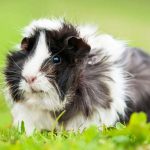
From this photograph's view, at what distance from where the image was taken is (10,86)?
5.43 metres

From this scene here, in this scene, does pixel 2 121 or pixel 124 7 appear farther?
pixel 124 7

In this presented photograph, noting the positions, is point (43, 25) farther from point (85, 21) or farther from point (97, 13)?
point (97, 13)

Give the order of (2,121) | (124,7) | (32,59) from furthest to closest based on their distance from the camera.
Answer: (124,7), (2,121), (32,59)

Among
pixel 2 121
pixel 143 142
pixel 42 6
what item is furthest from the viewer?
pixel 42 6

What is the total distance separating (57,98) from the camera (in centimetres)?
520

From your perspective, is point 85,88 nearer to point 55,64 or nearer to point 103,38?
point 55,64

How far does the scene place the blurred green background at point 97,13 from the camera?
17641 millimetres

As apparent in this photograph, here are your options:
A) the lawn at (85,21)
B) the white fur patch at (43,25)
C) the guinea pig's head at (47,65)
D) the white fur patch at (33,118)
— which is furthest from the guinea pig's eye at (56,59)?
the lawn at (85,21)

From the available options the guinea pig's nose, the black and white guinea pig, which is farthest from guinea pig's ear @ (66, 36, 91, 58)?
the guinea pig's nose

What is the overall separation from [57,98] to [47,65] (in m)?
0.28

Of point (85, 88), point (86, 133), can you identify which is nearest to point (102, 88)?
point (85, 88)

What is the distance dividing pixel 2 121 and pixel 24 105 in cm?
234

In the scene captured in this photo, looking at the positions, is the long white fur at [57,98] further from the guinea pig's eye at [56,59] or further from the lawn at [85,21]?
the lawn at [85,21]

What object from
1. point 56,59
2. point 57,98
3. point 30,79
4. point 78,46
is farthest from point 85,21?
point 30,79
